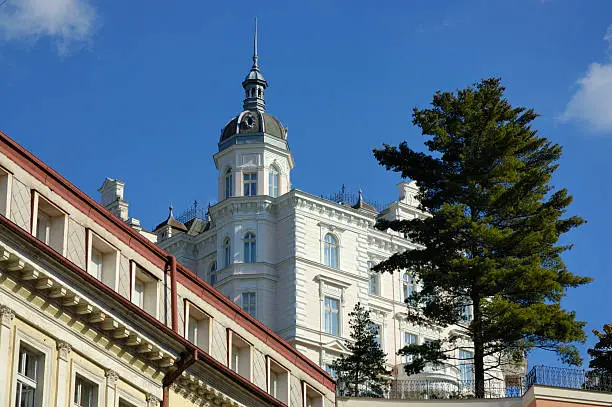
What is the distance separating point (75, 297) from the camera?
3462 centimetres

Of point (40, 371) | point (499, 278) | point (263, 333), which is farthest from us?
point (499, 278)

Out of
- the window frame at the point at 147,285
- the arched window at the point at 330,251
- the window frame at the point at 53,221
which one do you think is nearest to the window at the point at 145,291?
the window frame at the point at 147,285

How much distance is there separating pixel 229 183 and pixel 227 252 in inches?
185

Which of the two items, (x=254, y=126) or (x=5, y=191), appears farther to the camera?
(x=254, y=126)

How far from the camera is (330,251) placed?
92188mm

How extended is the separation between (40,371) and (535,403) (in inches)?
835

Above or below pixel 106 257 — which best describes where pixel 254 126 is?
above

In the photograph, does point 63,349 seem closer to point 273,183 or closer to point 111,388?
point 111,388

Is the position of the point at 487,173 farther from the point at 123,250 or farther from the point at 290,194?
the point at 290,194

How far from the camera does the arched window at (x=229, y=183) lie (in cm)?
9331

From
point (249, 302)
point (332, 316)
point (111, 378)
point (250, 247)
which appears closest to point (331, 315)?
point (332, 316)

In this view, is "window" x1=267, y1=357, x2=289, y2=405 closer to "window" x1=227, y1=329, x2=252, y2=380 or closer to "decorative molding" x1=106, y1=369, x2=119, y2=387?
"window" x1=227, y1=329, x2=252, y2=380

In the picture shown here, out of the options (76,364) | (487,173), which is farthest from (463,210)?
(76,364)

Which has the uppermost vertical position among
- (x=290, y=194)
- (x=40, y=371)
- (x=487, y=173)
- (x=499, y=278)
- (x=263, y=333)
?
(x=290, y=194)
